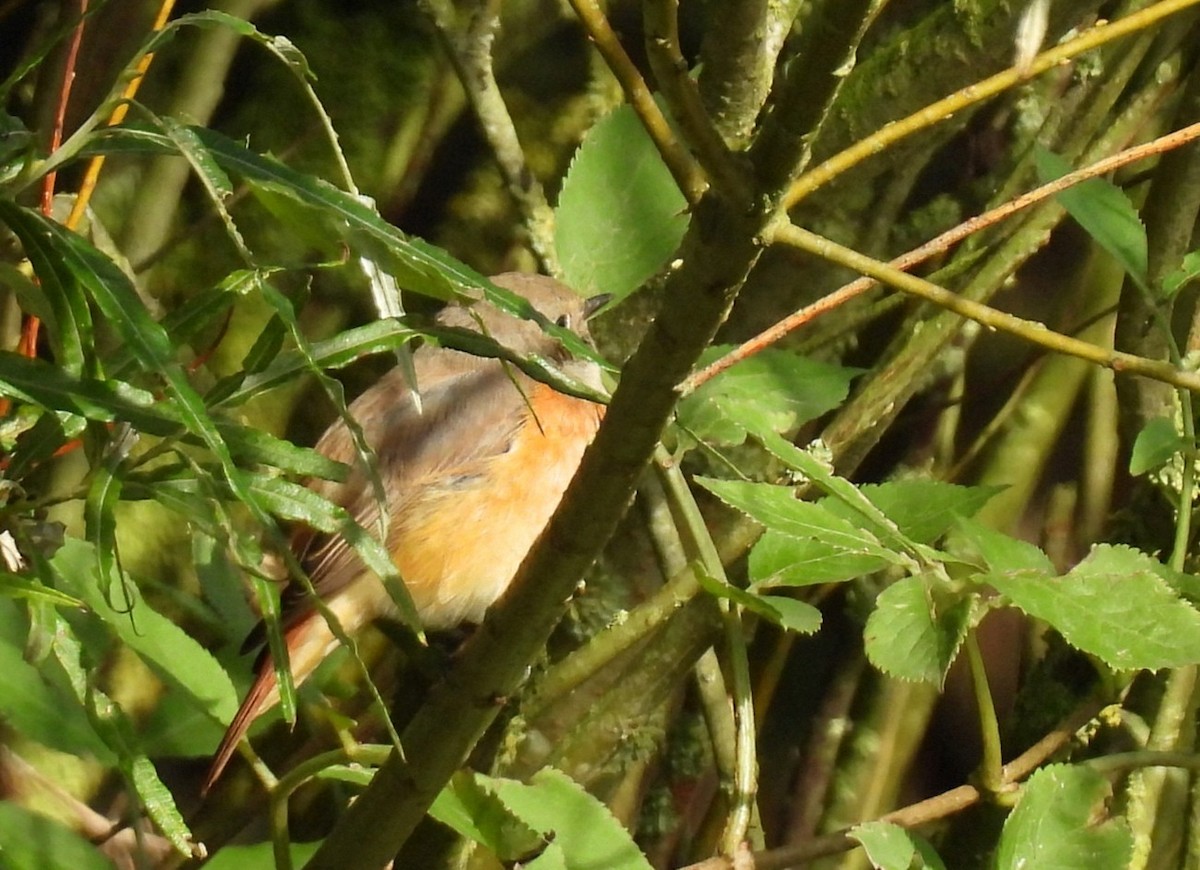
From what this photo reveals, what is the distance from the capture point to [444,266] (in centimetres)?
71

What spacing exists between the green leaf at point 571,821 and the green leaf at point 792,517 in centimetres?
30

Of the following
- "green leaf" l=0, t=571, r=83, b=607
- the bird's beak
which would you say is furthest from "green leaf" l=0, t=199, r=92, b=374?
the bird's beak

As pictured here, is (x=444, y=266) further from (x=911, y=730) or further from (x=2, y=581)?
(x=911, y=730)

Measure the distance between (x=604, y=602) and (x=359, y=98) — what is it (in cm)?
81

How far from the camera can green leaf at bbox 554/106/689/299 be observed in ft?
3.89

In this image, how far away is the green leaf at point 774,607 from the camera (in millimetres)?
971

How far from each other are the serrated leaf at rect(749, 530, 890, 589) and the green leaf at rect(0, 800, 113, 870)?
58 cm

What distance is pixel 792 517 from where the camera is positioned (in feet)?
2.79

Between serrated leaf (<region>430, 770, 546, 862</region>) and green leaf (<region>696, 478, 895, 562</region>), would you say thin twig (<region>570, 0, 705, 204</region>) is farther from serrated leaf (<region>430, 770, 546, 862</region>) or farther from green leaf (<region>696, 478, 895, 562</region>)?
serrated leaf (<region>430, 770, 546, 862</region>)

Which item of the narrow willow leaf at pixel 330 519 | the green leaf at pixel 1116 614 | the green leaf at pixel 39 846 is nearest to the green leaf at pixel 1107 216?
the green leaf at pixel 1116 614

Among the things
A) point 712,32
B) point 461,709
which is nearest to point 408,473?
point 461,709

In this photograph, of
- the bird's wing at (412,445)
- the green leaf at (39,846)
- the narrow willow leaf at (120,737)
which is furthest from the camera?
the bird's wing at (412,445)

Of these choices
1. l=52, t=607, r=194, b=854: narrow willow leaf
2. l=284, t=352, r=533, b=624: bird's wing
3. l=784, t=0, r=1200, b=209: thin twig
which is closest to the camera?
l=784, t=0, r=1200, b=209: thin twig

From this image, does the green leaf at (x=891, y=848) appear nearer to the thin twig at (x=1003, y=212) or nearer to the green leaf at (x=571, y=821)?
the green leaf at (x=571, y=821)
